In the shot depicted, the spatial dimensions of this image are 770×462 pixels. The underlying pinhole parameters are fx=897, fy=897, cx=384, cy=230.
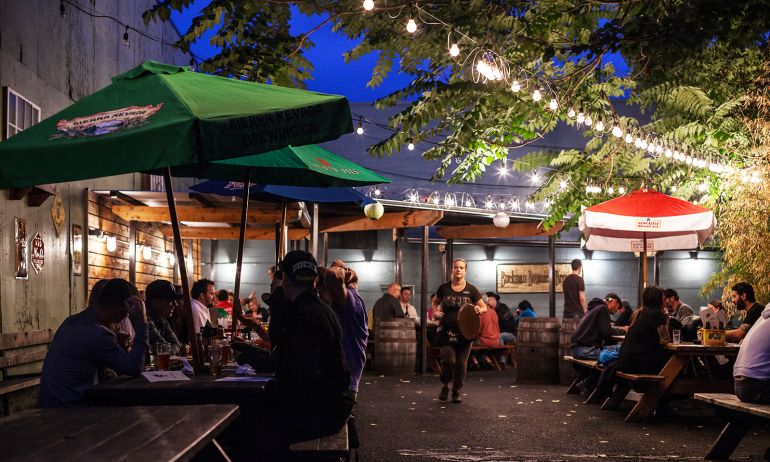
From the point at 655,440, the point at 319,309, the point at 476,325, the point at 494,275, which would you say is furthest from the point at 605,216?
the point at 494,275

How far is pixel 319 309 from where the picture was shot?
509cm

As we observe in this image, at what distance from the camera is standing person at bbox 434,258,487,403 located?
1152 cm

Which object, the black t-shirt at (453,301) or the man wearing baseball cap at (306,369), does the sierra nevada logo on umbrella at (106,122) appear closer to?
the man wearing baseball cap at (306,369)

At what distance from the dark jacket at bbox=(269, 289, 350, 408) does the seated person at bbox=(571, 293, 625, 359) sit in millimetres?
7424

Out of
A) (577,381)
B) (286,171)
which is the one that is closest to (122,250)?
(577,381)

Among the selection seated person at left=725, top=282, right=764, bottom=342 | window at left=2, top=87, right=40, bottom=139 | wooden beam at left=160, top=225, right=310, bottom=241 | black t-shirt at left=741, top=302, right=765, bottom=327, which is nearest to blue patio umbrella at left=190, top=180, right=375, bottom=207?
window at left=2, top=87, right=40, bottom=139

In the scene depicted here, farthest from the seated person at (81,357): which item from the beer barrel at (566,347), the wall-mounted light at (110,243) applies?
the beer barrel at (566,347)

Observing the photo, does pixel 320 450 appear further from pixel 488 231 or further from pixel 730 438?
pixel 488 231

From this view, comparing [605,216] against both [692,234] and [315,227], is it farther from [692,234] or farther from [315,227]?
[315,227]

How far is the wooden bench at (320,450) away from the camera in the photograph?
494 cm

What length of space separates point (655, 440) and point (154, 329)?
15.6ft

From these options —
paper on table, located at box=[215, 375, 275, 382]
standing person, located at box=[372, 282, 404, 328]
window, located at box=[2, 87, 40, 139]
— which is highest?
window, located at box=[2, 87, 40, 139]

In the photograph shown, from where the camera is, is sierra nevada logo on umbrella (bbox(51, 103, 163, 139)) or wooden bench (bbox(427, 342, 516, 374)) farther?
wooden bench (bbox(427, 342, 516, 374))

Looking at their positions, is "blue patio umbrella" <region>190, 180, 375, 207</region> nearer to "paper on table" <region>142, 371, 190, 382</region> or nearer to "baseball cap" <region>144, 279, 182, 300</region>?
"baseball cap" <region>144, 279, 182, 300</region>
